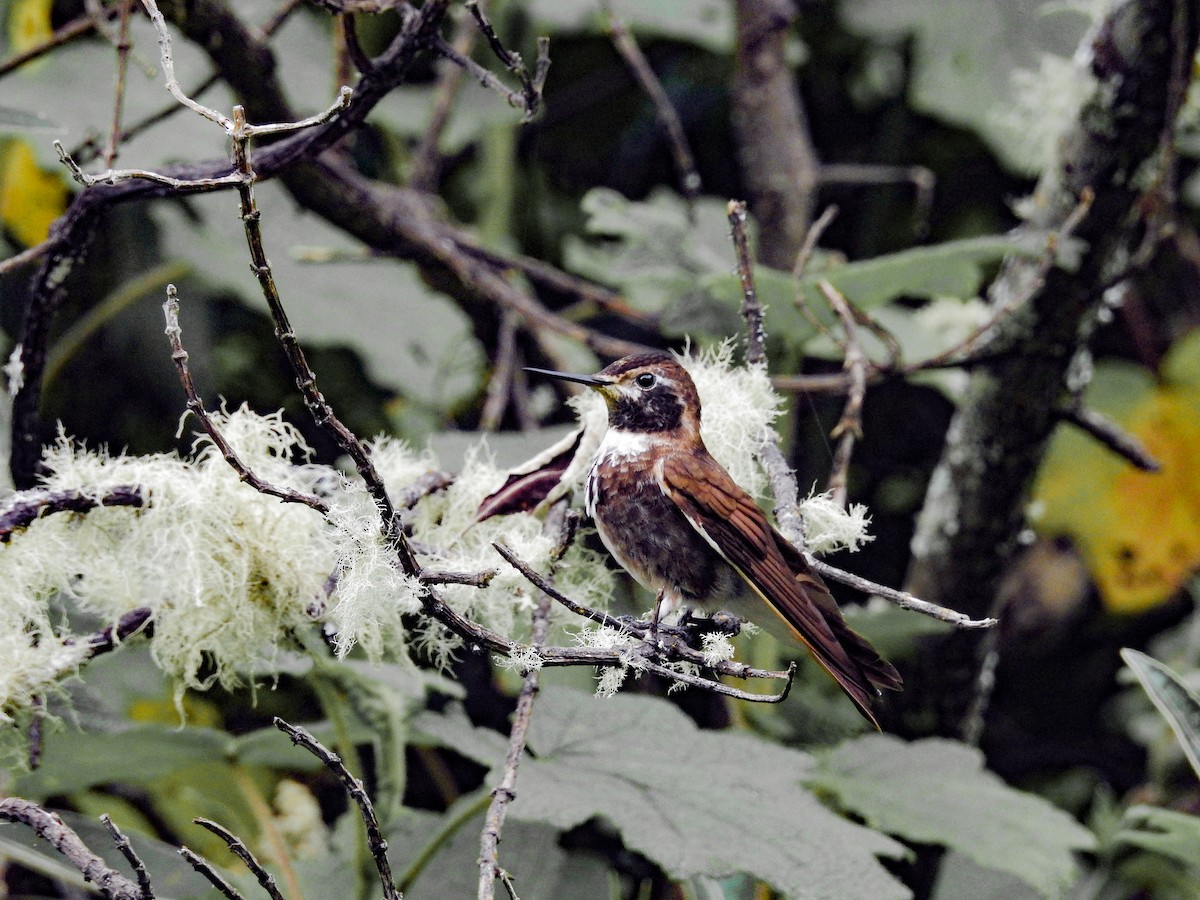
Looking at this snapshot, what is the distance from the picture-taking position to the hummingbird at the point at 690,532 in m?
0.93

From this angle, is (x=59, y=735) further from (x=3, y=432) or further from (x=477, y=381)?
(x=477, y=381)

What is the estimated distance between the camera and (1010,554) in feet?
5.84

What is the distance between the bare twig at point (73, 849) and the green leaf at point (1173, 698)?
954 millimetres

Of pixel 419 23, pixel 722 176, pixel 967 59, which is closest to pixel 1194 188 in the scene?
pixel 967 59

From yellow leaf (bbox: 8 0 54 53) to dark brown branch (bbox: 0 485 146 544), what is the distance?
1411mm

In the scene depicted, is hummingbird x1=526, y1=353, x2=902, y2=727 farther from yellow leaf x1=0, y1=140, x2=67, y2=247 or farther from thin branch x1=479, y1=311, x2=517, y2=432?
yellow leaf x1=0, y1=140, x2=67, y2=247

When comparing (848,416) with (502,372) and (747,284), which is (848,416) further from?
(502,372)

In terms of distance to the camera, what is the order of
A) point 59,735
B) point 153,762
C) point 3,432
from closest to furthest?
point 59,735 < point 153,762 < point 3,432

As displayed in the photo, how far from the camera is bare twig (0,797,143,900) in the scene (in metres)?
0.80

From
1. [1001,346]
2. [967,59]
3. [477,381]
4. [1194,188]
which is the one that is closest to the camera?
[1001,346]

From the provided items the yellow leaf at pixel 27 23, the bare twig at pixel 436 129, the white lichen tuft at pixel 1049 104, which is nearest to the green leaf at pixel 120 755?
the bare twig at pixel 436 129

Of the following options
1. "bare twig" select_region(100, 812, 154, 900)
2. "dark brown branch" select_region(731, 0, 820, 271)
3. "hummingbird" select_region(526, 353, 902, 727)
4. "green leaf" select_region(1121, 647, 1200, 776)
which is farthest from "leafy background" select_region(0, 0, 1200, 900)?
"bare twig" select_region(100, 812, 154, 900)

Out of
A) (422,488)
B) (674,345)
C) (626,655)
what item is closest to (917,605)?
(626,655)

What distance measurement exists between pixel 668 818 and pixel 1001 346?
925mm
